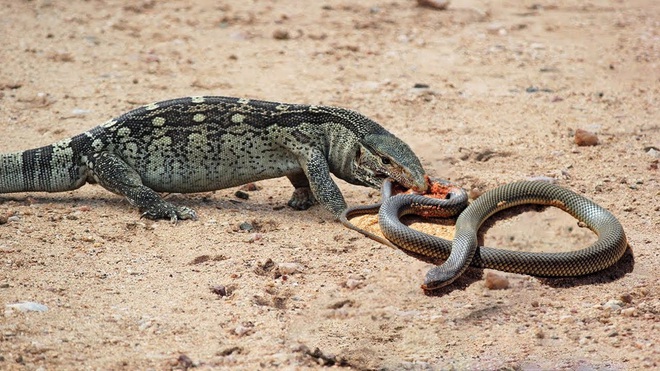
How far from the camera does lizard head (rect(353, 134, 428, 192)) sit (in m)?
8.53

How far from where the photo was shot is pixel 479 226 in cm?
813

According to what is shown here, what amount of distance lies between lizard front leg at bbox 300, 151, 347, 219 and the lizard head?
338 mm

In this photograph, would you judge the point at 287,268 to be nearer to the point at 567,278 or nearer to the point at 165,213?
the point at 165,213

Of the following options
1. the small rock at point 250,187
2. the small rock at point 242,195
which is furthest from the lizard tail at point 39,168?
the small rock at point 250,187

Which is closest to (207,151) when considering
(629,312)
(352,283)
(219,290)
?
(219,290)

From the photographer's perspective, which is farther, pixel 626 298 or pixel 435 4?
pixel 435 4

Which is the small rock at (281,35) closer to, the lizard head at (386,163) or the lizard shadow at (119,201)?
the lizard shadow at (119,201)

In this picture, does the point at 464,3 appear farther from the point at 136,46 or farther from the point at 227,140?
the point at 227,140

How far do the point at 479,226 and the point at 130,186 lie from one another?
3.24 metres

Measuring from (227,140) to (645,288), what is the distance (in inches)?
157

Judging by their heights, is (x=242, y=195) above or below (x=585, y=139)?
below

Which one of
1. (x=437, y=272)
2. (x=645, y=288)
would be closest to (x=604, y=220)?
(x=645, y=288)

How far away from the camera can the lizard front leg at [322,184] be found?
8.71m

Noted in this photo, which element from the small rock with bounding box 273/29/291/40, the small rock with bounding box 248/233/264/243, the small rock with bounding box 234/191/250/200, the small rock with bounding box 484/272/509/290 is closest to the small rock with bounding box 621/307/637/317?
the small rock with bounding box 484/272/509/290
